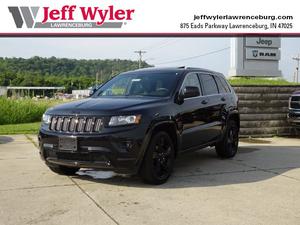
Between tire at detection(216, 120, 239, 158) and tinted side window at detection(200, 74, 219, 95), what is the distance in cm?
89

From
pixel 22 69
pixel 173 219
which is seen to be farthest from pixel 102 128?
pixel 22 69

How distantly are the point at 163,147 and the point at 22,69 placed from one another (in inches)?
3165

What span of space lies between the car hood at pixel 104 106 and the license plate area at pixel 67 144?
0.38 meters

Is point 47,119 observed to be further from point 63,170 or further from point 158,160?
point 158,160

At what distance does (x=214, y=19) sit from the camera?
19.7m

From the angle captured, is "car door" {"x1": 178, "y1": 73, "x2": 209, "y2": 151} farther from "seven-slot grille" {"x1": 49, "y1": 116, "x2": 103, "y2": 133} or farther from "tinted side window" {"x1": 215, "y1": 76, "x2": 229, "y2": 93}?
"seven-slot grille" {"x1": 49, "y1": 116, "x2": 103, "y2": 133}

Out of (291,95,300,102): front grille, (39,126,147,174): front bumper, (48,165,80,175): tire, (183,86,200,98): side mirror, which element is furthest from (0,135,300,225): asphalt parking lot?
(291,95,300,102): front grille

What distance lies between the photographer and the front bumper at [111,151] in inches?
236

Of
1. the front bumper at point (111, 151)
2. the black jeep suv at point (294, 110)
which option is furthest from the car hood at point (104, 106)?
the black jeep suv at point (294, 110)

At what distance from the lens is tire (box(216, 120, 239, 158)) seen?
9008mm

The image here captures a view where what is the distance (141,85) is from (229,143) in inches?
104

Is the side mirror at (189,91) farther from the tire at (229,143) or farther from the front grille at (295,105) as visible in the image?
the front grille at (295,105)

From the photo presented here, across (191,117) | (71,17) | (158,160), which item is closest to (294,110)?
(191,117)

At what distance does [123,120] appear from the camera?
20.0 feet
